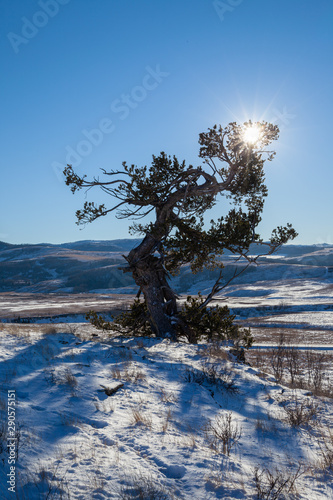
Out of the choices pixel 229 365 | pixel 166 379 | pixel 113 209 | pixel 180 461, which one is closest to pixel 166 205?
pixel 113 209

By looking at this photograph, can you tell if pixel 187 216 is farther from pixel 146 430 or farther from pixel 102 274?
pixel 102 274

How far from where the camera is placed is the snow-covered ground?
305 centimetres

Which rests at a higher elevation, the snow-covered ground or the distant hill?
the snow-covered ground

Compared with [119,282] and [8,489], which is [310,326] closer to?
[8,489]

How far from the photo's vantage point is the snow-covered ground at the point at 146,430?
305 cm

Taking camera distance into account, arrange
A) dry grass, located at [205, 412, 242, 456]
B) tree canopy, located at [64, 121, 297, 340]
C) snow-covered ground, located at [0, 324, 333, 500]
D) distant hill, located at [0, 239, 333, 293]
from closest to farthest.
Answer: snow-covered ground, located at [0, 324, 333, 500], dry grass, located at [205, 412, 242, 456], tree canopy, located at [64, 121, 297, 340], distant hill, located at [0, 239, 333, 293]

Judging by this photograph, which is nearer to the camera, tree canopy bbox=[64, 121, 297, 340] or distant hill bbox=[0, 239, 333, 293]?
tree canopy bbox=[64, 121, 297, 340]

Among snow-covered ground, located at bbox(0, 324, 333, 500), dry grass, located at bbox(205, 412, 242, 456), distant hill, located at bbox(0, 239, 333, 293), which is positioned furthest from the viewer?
distant hill, located at bbox(0, 239, 333, 293)

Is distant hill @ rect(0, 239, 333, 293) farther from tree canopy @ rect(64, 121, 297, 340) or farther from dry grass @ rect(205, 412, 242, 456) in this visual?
dry grass @ rect(205, 412, 242, 456)

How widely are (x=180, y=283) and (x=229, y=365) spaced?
91.8m

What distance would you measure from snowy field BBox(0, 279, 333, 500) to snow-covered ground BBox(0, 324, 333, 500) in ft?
0.05

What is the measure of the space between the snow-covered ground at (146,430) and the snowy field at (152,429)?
16 mm

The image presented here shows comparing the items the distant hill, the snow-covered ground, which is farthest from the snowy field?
the distant hill

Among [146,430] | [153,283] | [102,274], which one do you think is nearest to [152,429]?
[146,430]
